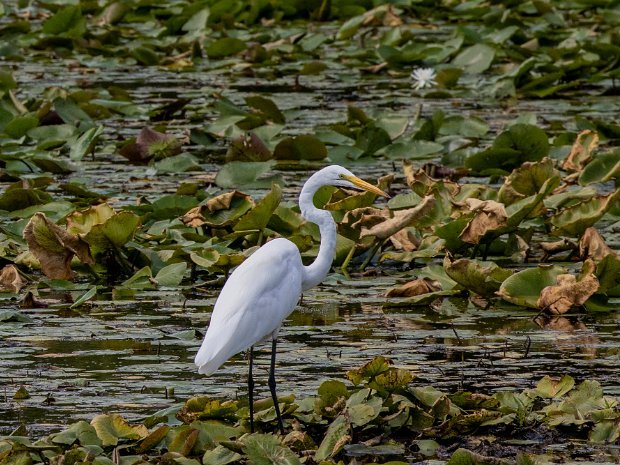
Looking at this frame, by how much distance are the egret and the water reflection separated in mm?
422

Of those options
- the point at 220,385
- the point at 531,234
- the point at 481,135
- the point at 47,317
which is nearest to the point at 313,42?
the point at 481,135

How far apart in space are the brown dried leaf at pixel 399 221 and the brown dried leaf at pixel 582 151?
183 centimetres

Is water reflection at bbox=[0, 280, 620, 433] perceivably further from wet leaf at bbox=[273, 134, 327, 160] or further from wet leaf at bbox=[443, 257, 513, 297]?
wet leaf at bbox=[273, 134, 327, 160]

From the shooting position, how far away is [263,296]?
5223 millimetres

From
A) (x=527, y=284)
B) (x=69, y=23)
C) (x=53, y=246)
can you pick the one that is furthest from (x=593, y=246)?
(x=69, y=23)

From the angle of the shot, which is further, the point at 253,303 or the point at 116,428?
the point at 253,303

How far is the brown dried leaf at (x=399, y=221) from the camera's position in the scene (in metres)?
7.27

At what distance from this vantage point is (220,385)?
5.68 meters

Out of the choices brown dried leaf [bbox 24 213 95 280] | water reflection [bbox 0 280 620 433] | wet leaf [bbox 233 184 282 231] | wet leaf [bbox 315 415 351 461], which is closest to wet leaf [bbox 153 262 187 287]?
water reflection [bbox 0 280 620 433]

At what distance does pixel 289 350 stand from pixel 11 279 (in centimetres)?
169

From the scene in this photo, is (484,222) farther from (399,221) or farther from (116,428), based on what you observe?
(116,428)

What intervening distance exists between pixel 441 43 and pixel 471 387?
373 inches

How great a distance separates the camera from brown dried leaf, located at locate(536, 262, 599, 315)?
21.0 ft

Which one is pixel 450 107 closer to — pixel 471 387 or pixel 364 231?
pixel 364 231
